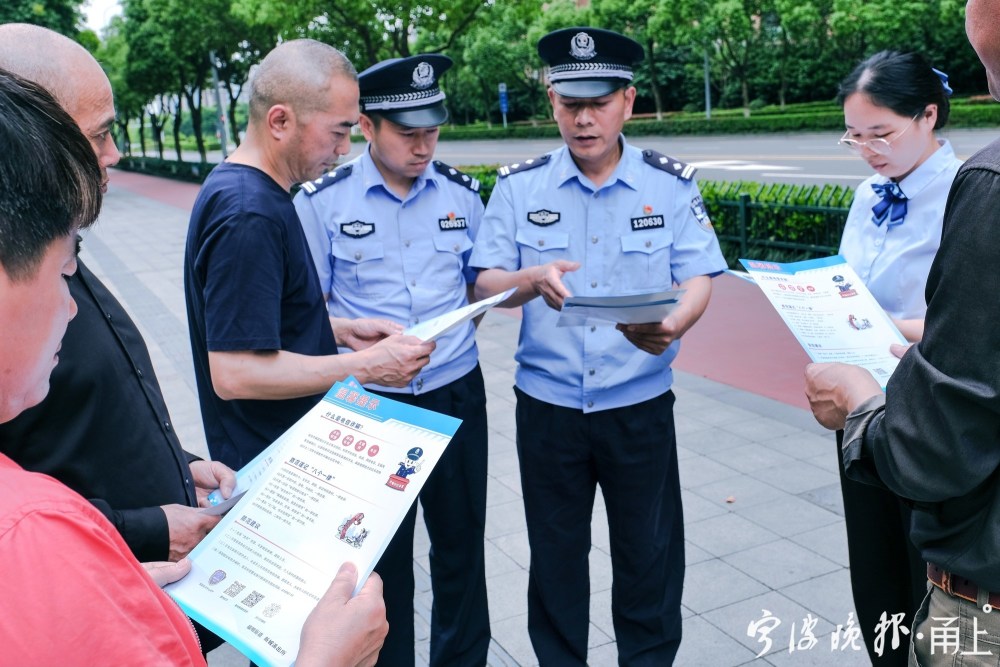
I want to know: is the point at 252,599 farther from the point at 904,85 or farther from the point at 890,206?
the point at 904,85

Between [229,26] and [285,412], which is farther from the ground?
[229,26]

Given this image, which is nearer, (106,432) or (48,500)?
(48,500)

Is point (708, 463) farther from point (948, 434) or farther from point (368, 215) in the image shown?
point (948, 434)

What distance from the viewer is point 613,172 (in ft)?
9.28

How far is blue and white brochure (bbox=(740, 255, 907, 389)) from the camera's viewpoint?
215 centimetres

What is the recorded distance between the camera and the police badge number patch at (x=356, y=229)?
2961 millimetres

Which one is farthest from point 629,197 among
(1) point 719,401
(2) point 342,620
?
(1) point 719,401

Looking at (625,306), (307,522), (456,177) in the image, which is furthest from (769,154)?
(307,522)

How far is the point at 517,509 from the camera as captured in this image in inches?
176

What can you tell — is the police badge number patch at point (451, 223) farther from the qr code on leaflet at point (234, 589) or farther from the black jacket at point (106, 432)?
the qr code on leaflet at point (234, 589)

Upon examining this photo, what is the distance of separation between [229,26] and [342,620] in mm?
22750

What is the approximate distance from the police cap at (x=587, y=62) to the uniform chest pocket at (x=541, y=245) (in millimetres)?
442

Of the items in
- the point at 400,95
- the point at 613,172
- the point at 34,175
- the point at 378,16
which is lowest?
the point at 613,172

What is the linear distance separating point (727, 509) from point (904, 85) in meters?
2.26
